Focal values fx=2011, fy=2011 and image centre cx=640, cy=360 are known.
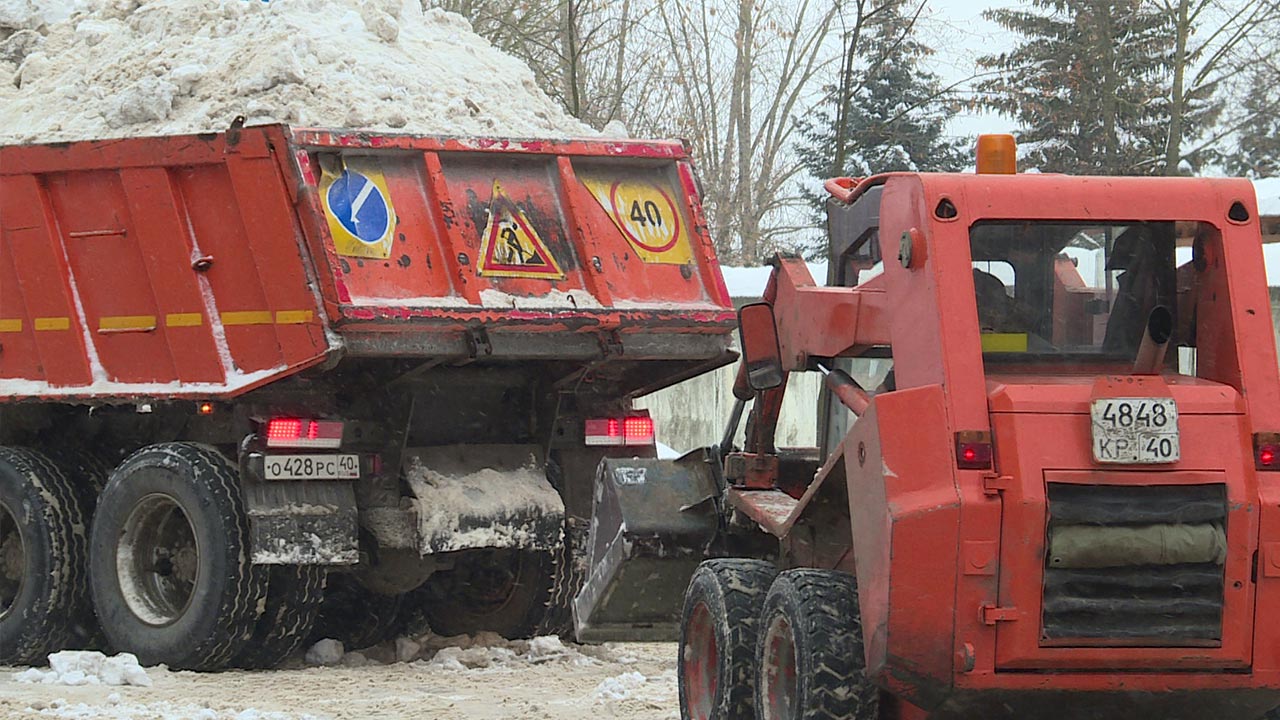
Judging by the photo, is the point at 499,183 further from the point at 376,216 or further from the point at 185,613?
the point at 185,613

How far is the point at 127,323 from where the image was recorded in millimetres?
10008

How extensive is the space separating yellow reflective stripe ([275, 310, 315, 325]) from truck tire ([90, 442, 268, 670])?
82cm

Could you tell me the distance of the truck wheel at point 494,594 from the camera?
34.1 feet

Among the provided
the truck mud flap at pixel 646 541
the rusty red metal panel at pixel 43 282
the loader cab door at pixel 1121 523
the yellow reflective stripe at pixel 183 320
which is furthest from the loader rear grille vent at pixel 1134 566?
the rusty red metal panel at pixel 43 282

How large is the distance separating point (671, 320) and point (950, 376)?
4.16 metres

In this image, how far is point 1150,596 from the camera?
569 cm

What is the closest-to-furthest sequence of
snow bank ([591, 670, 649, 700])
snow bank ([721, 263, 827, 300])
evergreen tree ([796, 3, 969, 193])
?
snow bank ([591, 670, 649, 700]), snow bank ([721, 263, 827, 300]), evergreen tree ([796, 3, 969, 193])

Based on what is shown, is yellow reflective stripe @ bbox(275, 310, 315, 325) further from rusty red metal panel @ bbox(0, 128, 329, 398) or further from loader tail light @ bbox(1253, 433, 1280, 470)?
loader tail light @ bbox(1253, 433, 1280, 470)

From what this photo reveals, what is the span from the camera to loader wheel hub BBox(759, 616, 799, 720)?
629 centimetres

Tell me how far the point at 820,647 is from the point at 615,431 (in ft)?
→ 14.9

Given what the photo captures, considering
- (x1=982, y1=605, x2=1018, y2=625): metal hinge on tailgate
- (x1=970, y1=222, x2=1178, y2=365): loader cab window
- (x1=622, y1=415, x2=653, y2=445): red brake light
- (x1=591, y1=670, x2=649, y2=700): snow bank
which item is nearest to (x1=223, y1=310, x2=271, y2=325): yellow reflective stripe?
(x1=622, y1=415, x2=653, y2=445): red brake light

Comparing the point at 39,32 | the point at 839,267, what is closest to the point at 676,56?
the point at 39,32

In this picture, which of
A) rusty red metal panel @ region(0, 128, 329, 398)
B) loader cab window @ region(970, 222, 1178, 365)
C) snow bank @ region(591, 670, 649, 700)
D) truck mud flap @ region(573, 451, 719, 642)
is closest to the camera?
loader cab window @ region(970, 222, 1178, 365)

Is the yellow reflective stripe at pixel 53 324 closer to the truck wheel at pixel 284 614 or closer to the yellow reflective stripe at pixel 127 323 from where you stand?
the yellow reflective stripe at pixel 127 323
